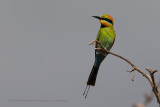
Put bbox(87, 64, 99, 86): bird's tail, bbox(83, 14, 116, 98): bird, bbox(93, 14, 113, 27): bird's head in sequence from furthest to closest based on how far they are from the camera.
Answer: bbox(93, 14, 113, 27): bird's head
bbox(83, 14, 116, 98): bird
bbox(87, 64, 99, 86): bird's tail

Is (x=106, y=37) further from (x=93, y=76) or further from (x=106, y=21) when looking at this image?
(x=93, y=76)

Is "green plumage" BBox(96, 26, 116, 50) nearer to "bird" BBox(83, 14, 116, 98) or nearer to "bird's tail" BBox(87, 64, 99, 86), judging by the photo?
"bird" BBox(83, 14, 116, 98)

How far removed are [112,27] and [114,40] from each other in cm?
41

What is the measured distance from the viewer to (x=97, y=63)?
24.1 ft

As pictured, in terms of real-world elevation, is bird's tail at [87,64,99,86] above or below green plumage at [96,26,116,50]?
below

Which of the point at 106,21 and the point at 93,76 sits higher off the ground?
the point at 106,21

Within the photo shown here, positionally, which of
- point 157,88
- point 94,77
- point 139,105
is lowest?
point 94,77

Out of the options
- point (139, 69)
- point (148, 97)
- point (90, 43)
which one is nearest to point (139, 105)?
point (148, 97)

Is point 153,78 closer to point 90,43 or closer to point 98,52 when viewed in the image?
point 90,43

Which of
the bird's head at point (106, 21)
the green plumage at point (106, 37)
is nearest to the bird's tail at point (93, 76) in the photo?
the green plumage at point (106, 37)

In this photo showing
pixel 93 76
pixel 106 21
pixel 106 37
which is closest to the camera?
pixel 93 76

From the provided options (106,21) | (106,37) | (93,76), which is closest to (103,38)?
(106,37)

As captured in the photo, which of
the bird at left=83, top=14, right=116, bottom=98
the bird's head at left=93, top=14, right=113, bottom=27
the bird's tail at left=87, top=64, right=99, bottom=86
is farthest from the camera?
the bird's head at left=93, top=14, right=113, bottom=27

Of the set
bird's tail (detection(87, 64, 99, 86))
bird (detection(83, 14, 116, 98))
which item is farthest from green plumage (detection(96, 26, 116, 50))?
bird's tail (detection(87, 64, 99, 86))
